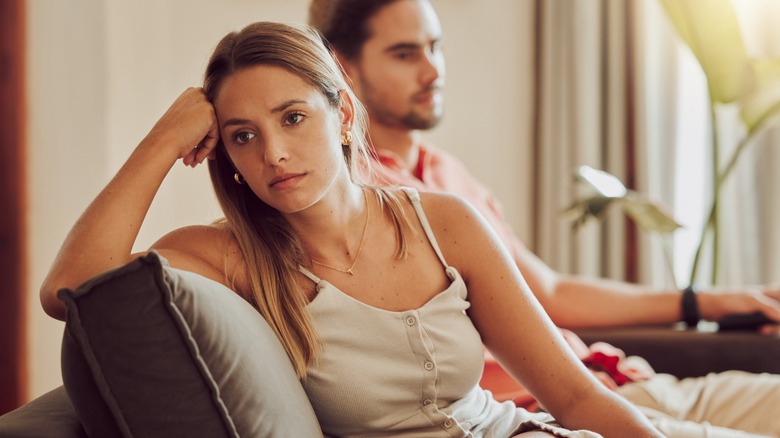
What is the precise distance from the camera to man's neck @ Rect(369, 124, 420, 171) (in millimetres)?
1988

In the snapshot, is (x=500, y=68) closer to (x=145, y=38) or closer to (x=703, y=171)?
(x=703, y=171)

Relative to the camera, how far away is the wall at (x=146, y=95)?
2.73 m

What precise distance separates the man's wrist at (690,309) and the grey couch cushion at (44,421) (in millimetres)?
1406

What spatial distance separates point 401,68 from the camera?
1.98 m

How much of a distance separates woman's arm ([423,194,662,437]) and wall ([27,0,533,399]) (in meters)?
1.33

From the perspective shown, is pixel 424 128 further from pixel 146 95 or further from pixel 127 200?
pixel 146 95

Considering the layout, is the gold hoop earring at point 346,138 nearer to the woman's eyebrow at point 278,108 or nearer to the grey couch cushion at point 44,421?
the woman's eyebrow at point 278,108

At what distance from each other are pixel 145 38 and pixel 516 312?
2.14m

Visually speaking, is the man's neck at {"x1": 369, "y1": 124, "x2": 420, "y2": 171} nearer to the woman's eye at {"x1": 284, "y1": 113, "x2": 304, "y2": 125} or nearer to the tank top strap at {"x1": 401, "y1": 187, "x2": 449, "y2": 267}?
the tank top strap at {"x1": 401, "y1": 187, "x2": 449, "y2": 267}

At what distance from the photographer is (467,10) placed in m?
3.24

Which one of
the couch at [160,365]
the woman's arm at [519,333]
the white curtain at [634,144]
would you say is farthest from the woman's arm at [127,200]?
the white curtain at [634,144]

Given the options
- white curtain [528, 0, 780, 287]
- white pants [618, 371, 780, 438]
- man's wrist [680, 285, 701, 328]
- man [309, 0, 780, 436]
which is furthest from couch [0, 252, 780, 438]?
white curtain [528, 0, 780, 287]

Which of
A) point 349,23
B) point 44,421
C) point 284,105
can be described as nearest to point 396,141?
point 349,23

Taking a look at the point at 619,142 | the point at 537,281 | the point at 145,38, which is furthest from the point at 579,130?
the point at 145,38
